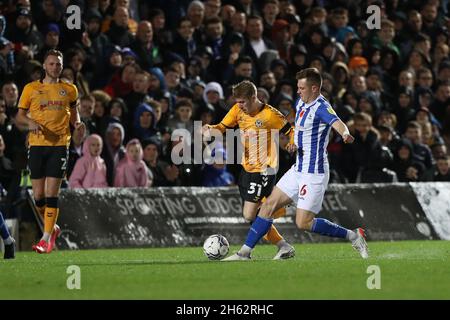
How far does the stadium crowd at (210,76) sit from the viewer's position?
1708 cm

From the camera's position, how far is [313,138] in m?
12.6

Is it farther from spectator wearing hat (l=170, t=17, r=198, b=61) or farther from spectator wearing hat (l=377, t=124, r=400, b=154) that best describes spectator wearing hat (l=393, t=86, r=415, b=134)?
spectator wearing hat (l=170, t=17, r=198, b=61)

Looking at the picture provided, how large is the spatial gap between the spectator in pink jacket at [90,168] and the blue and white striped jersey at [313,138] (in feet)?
14.8

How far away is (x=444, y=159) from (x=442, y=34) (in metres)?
4.90

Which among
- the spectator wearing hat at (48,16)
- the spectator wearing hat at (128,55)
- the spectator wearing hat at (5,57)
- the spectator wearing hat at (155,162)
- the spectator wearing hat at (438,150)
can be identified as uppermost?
the spectator wearing hat at (48,16)

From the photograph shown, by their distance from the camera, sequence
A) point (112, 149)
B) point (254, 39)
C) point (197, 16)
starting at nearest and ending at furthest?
point (112, 149) → point (197, 16) → point (254, 39)

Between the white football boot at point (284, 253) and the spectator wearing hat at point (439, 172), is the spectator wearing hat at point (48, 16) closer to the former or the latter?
the spectator wearing hat at point (439, 172)

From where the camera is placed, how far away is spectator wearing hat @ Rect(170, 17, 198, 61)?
1988 centimetres

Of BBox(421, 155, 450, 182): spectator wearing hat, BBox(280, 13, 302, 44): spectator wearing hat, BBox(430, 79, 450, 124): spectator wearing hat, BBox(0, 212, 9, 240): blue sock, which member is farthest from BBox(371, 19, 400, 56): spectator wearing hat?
BBox(0, 212, 9, 240): blue sock

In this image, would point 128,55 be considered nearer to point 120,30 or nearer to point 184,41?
point 120,30

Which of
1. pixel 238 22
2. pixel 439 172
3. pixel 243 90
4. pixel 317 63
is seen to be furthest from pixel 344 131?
pixel 238 22

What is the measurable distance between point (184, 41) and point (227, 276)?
9555 mm

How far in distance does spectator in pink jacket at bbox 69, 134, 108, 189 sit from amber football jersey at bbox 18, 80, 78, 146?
86.4 inches

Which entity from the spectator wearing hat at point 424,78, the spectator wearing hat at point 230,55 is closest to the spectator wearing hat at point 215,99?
the spectator wearing hat at point 230,55
